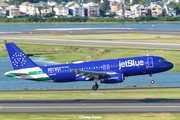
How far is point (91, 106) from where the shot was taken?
5997cm

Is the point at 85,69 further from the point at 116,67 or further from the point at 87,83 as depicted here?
the point at 87,83

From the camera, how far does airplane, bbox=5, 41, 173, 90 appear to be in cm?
7194

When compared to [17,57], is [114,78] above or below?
below

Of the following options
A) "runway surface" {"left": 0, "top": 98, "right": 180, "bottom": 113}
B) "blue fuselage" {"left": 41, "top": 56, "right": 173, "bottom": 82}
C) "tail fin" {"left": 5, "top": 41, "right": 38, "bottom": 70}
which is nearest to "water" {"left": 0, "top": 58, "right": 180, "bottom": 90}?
"blue fuselage" {"left": 41, "top": 56, "right": 173, "bottom": 82}

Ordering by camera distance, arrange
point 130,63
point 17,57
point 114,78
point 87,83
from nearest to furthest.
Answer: point 114,78 → point 17,57 → point 130,63 → point 87,83

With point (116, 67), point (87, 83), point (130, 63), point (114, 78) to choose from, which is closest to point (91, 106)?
point (114, 78)

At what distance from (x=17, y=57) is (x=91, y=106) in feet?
52.1

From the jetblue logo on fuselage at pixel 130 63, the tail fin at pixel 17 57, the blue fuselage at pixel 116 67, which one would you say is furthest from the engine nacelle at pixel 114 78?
the tail fin at pixel 17 57

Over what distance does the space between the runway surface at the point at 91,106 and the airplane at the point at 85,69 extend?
7475mm

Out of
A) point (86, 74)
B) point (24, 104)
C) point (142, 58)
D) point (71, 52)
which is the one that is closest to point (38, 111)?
point (24, 104)

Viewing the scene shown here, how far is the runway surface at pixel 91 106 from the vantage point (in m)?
57.2

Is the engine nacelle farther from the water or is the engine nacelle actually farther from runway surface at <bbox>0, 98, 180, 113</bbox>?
the water

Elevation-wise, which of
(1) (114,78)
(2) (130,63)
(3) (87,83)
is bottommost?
(3) (87,83)

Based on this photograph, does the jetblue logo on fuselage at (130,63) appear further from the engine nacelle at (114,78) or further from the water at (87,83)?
the water at (87,83)
